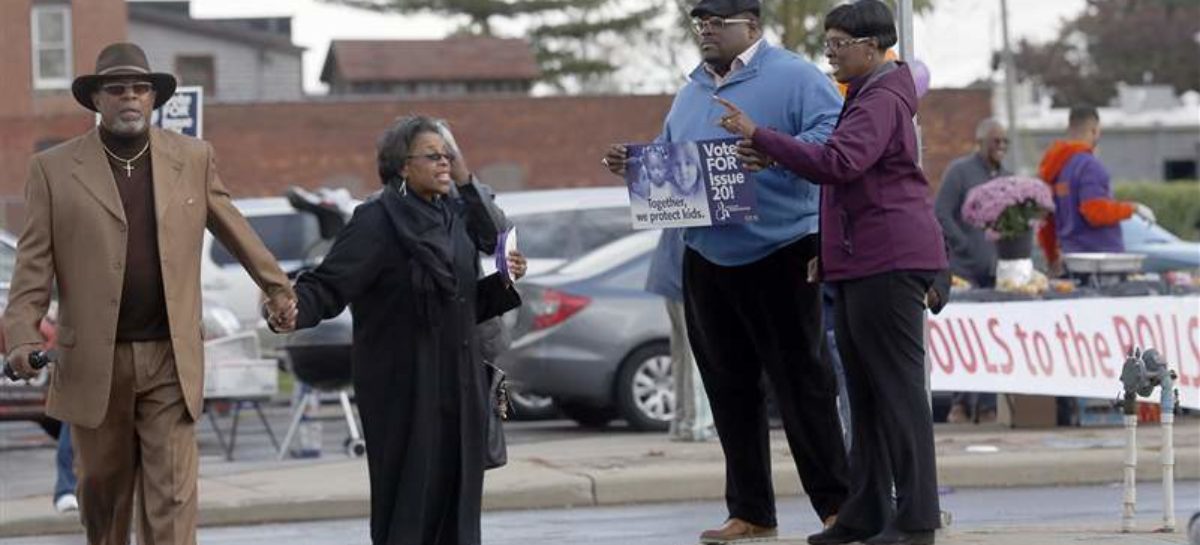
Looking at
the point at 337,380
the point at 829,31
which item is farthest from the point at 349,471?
the point at 829,31

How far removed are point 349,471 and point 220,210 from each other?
5.37 metres

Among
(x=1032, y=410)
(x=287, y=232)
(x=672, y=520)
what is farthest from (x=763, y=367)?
(x=287, y=232)

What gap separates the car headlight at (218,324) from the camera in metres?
17.4

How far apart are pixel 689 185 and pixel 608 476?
4564mm

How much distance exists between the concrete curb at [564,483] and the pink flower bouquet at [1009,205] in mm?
2084

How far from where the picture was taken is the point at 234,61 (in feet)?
194

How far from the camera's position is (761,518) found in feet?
29.9

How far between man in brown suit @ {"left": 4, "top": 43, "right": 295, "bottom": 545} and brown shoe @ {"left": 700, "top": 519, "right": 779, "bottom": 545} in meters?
1.99

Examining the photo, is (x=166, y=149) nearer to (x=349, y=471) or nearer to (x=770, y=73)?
(x=770, y=73)

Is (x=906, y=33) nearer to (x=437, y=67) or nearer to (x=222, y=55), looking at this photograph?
(x=437, y=67)

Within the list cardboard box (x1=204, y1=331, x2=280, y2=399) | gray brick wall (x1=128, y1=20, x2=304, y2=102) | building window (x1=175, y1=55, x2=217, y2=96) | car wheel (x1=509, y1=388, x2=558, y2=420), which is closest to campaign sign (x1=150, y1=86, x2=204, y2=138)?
cardboard box (x1=204, y1=331, x2=280, y2=399)

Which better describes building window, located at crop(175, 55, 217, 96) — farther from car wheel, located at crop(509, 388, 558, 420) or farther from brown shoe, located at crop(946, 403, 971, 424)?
brown shoe, located at crop(946, 403, 971, 424)

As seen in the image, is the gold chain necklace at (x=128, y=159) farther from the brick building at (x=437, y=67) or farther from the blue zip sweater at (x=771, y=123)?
the brick building at (x=437, y=67)

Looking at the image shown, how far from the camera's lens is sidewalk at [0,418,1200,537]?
12461 millimetres
